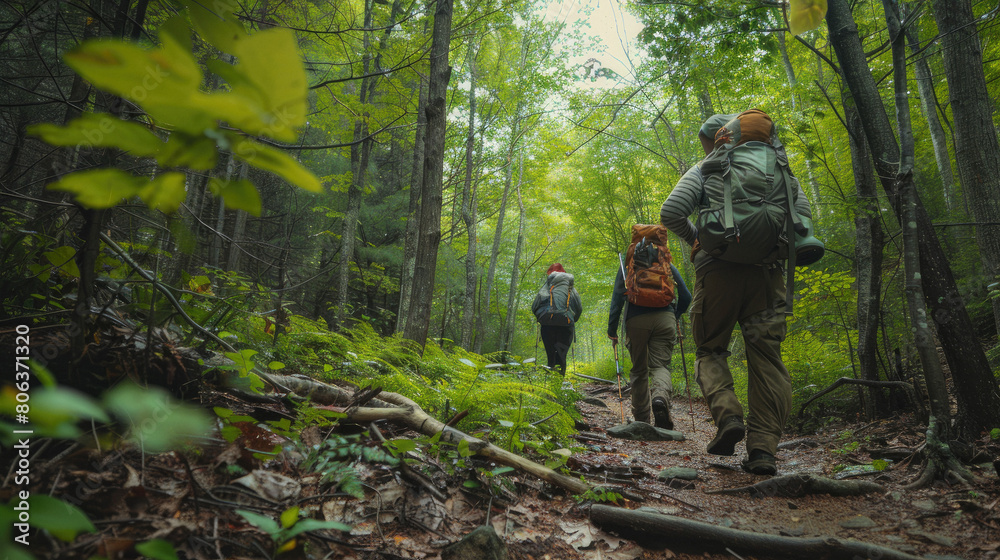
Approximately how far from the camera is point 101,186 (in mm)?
478

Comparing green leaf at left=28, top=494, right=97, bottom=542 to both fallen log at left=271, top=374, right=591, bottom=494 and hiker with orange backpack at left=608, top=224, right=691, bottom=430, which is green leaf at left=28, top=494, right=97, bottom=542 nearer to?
fallen log at left=271, top=374, right=591, bottom=494

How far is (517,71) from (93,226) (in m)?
15.7

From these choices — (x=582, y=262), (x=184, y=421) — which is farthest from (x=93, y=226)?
(x=582, y=262)

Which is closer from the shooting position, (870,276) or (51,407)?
(51,407)

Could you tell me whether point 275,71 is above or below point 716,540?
above

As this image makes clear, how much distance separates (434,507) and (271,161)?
1769mm

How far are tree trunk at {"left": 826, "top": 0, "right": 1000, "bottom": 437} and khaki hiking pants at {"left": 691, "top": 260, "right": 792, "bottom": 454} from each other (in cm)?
81

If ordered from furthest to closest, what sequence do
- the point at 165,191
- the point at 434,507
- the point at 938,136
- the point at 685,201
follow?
the point at 938,136 < the point at 685,201 < the point at 434,507 < the point at 165,191

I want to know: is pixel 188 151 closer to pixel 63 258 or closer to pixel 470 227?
pixel 63 258

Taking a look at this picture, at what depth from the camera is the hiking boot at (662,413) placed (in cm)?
549

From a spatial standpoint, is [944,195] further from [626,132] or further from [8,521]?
[8,521]

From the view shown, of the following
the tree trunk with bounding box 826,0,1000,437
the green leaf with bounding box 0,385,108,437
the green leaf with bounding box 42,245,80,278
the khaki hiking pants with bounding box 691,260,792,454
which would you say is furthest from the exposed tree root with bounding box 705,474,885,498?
the green leaf with bounding box 42,245,80,278

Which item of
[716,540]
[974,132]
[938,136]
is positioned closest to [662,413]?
[716,540]

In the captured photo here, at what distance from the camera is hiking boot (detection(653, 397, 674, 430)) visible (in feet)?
18.0
